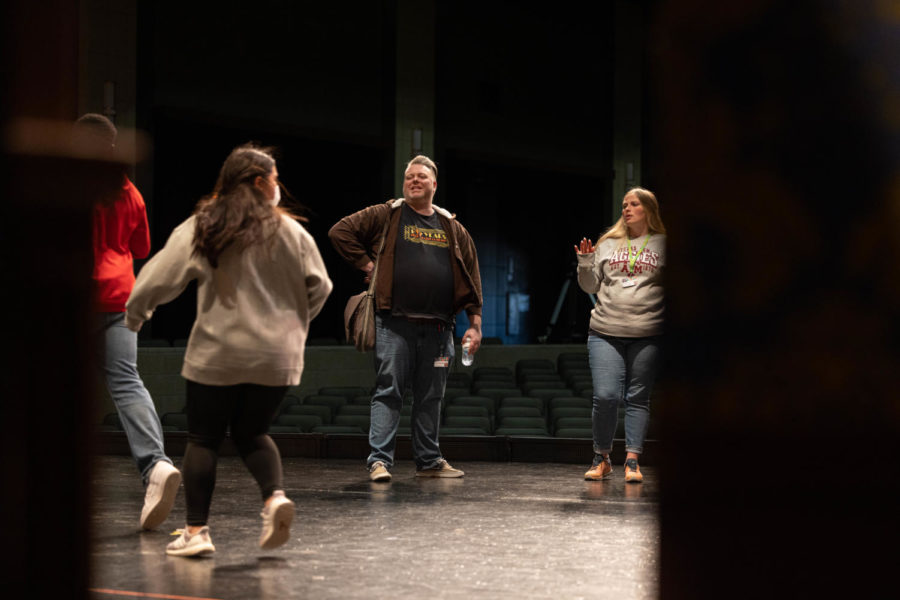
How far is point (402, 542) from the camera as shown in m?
3.50

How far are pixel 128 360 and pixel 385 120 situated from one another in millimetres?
11774

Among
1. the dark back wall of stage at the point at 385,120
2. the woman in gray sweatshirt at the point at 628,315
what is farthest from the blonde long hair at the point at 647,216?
the dark back wall of stage at the point at 385,120

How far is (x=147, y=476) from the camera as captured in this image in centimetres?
356

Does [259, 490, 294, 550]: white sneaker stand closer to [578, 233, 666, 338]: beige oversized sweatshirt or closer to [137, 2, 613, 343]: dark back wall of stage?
[578, 233, 666, 338]: beige oversized sweatshirt

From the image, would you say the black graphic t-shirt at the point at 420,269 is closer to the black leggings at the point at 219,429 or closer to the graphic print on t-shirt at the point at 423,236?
the graphic print on t-shirt at the point at 423,236

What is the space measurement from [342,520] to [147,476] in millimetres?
735

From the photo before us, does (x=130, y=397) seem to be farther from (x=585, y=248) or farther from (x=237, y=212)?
(x=585, y=248)

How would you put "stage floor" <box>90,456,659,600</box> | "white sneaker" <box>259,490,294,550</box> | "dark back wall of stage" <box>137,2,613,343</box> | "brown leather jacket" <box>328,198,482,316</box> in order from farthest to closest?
"dark back wall of stage" <box>137,2,613,343</box> < "brown leather jacket" <box>328,198,482,316</box> < "white sneaker" <box>259,490,294,550</box> < "stage floor" <box>90,456,659,600</box>

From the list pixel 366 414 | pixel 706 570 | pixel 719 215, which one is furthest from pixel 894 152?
pixel 366 414

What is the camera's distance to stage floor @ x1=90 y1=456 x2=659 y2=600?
9.18ft

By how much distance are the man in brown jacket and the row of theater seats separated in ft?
6.04

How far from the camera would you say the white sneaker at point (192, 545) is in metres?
3.10

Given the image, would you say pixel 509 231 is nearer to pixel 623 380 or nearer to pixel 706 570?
pixel 623 380

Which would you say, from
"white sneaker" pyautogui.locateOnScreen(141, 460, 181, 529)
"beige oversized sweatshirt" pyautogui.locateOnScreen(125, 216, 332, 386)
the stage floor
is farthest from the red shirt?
the stage floor
